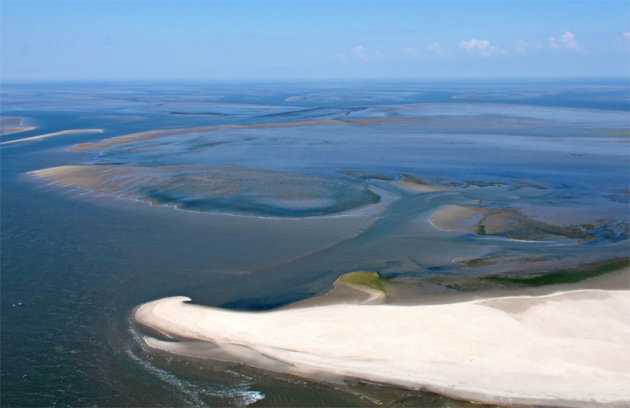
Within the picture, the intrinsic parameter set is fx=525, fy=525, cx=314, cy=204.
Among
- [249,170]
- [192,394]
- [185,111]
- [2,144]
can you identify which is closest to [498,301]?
[192,394]

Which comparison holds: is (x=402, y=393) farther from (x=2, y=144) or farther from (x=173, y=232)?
(x=2, y=144)

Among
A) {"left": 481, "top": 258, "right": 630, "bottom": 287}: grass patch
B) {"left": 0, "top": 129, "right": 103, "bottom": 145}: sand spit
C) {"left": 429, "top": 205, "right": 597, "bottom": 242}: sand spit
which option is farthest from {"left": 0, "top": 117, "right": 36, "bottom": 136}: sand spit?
{"left": 481, "top": 258, "right": 630, "bottom": 287}: grass patch

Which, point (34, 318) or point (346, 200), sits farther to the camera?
point (346, 200)

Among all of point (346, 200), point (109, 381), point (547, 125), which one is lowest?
point (109, 381)

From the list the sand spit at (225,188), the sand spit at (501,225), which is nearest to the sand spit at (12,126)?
the sand spit at (225,188)

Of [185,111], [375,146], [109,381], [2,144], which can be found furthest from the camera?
[185,111]

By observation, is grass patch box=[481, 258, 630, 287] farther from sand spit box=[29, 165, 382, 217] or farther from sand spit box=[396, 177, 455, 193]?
sand spit box=[396, 177, 455, 193]

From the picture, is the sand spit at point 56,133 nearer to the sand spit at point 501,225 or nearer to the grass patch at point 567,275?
the sand spit at point 501,225
